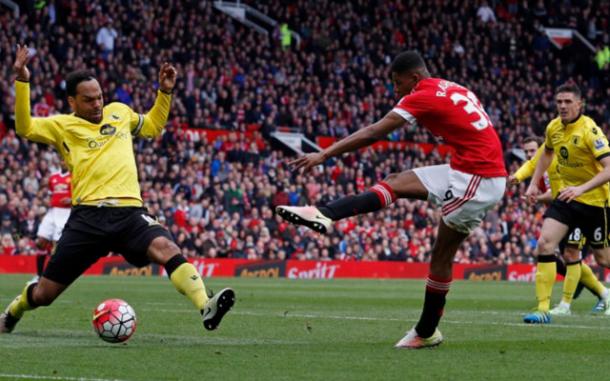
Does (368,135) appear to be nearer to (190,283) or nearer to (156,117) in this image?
(190,283)

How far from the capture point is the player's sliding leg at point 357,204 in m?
9.22

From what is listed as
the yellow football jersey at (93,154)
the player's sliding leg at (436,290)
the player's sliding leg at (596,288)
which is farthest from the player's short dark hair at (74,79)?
the player's sliding leg at (596,288)

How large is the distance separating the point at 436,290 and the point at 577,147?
4.19 metres

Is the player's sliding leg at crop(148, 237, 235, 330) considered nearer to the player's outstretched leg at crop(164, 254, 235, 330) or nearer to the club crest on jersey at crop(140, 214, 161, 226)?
the player's outstretched leg at crop(164, 254, 235, 330)

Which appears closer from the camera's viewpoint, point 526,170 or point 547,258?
point 547,258

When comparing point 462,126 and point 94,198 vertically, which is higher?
point 462,126

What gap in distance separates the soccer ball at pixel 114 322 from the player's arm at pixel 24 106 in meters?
1.57

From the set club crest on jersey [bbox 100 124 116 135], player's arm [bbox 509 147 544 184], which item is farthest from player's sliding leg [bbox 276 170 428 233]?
player's arm [bbox 509 147 544 184]

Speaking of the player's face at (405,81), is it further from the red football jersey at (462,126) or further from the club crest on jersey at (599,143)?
the club crest on jersey at (599,143)

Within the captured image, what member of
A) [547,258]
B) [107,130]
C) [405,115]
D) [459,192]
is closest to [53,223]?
[547,258]

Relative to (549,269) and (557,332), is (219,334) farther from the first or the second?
(549,269)

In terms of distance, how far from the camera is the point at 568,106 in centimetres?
1387

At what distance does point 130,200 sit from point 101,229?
38cm

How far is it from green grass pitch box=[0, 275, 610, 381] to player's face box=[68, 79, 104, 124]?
1.91 m
